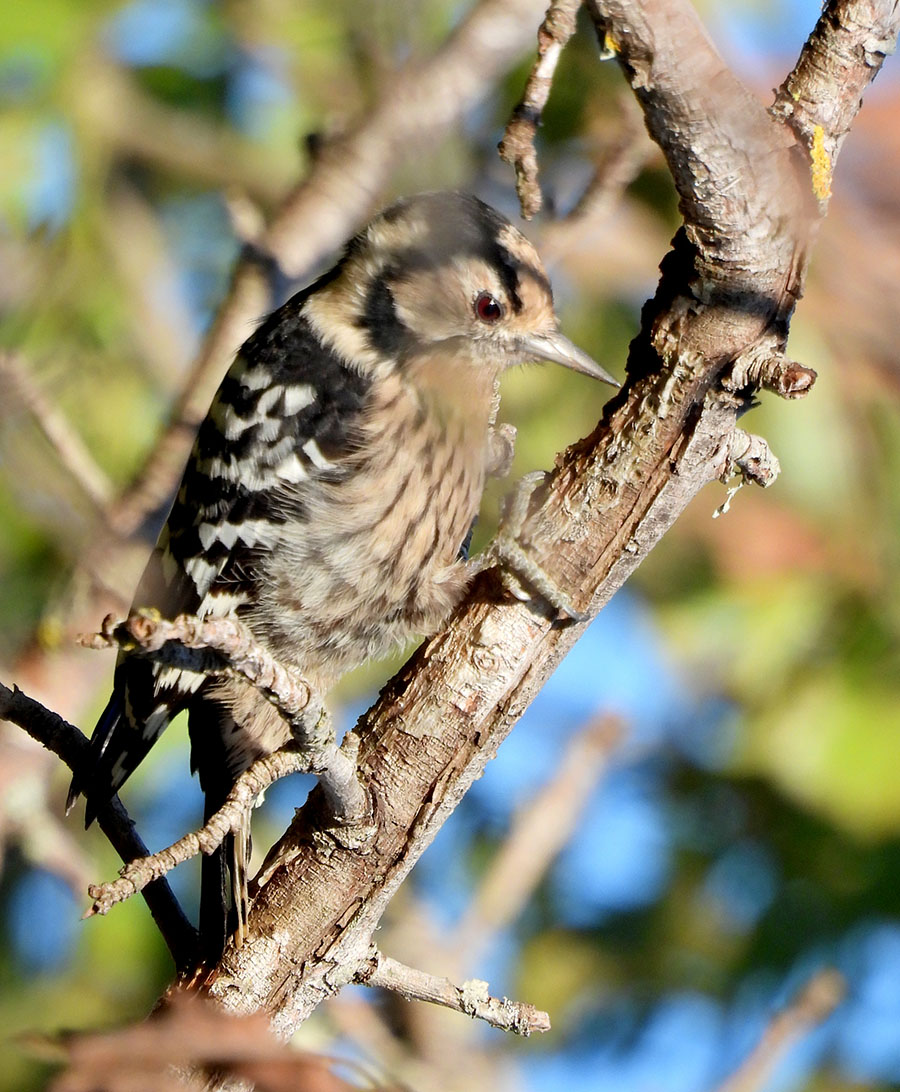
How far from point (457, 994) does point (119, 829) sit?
0.70m

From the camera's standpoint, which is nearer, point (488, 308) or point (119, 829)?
point (119, 829)

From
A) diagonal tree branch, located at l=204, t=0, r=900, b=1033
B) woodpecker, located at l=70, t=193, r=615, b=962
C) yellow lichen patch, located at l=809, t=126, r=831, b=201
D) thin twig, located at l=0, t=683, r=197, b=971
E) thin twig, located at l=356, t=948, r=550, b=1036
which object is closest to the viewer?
diagonal tree branch, located at l=204, t=0, r=900, b=1033

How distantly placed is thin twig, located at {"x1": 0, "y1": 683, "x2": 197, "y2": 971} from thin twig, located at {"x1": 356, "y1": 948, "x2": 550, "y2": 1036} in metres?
0.36

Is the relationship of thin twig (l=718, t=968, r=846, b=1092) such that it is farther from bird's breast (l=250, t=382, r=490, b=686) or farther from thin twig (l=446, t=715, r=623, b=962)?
bird's breast (l=250, t=382, r=490, b=686)

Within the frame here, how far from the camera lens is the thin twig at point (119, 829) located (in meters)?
2.46

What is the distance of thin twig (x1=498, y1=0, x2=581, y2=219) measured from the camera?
1889 millimetres

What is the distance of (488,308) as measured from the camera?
2.99 metres

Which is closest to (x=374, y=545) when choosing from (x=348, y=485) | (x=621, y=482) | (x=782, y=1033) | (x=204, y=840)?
(x=348, y=485)

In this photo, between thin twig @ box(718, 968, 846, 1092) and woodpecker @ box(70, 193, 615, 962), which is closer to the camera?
thin twig @ box(718, 968, 846, 1092)

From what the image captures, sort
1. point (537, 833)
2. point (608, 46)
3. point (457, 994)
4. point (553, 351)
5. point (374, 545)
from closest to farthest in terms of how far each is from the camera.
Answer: point (608, 46), point (457, 994), point (374, 545), point (553, 351), point (537, 833)

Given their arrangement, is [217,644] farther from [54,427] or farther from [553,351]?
[54,427]

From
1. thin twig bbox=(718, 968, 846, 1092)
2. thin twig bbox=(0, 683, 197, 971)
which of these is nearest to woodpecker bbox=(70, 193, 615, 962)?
thin twig bbox=(0, 683, 197, 971)

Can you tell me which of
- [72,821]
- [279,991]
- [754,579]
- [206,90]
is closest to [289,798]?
[72,821]

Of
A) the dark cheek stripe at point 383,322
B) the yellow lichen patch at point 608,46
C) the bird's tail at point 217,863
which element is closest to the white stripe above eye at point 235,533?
the bird's tail at point 217,863
